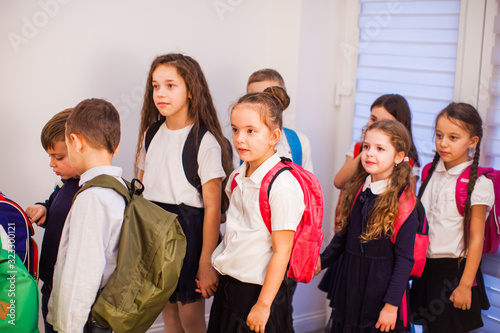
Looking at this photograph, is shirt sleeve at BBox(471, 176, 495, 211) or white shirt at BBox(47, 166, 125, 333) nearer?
white shirt at BBox(47, 166, 125, 333)

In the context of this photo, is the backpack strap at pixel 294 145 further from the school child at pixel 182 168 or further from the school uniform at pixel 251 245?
the school uniform at pixel 251 245

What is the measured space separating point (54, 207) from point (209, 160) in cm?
59

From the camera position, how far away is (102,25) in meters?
2.38

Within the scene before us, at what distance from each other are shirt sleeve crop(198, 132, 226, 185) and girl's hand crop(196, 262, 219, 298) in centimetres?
33

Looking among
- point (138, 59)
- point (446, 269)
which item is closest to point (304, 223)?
point (446, 269)

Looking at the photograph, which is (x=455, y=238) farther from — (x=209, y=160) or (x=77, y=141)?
(x=77, y=141)

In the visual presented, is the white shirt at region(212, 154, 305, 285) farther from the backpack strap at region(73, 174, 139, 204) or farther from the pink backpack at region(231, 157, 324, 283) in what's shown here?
the backpack strap at region(73, 174, 139, 204)

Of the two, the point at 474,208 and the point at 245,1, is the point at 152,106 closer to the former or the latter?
the point at 245,1

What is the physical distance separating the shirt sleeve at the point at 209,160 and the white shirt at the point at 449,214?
35.7 inches

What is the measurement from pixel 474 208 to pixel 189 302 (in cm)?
121

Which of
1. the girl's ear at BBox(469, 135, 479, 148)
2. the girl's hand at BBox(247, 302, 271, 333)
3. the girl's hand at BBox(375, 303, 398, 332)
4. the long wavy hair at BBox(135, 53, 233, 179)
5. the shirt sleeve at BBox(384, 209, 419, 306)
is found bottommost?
the girl's hand at BBox(375, 303, 398, 332)

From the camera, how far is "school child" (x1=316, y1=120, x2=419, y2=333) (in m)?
1.93

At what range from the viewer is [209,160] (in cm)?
201

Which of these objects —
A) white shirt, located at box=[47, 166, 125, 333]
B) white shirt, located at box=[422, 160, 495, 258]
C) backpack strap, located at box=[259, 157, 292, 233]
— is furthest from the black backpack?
white shirt, located at box=[422, 160, 495, 258]
